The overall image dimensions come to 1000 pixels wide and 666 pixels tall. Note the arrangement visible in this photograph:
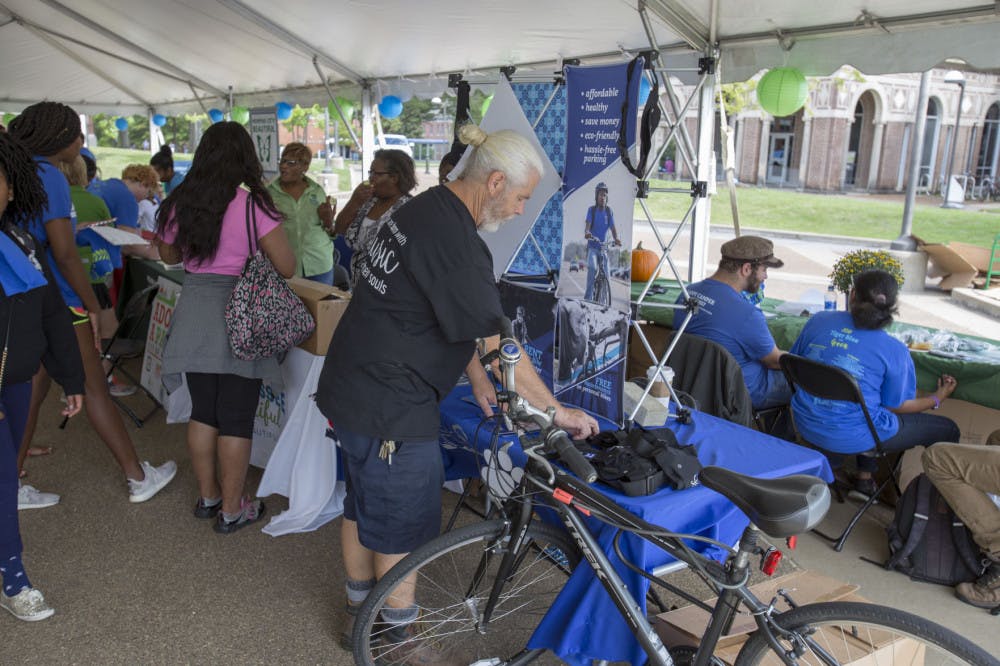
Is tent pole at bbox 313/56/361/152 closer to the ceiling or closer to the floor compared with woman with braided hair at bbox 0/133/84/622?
closer to the ceiling

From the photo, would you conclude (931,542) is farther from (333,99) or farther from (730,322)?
(333,99)

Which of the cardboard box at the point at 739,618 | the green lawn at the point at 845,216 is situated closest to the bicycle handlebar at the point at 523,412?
the cardboard box at the point at 739,618

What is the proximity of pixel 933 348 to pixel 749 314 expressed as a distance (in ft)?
3.46

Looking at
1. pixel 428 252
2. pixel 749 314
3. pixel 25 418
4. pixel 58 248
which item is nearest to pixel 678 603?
pixel 749 314

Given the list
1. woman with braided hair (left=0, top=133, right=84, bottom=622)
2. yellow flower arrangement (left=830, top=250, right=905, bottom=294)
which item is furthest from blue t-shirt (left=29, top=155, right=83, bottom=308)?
yellow flower arrangement (left=830, top=250, right=905, bottom=294)

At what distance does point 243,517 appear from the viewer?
3.37 metres

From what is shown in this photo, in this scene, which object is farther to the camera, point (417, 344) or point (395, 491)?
point (395, 491)

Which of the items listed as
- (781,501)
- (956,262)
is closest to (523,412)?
(781,501)

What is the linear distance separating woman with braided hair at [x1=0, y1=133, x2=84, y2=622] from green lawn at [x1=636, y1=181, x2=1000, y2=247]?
18.2m

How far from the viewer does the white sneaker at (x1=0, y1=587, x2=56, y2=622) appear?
2.63m

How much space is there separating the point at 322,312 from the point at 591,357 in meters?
1.27

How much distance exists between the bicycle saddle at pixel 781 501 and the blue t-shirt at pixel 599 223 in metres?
1.27

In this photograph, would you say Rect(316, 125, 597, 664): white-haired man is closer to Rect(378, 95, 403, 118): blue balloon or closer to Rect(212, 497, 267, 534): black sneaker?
Rect(212, 497, 267, 534): black sneaker

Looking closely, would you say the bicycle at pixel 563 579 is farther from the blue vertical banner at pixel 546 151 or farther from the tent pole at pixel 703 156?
the tent pole at pixel 703 156
